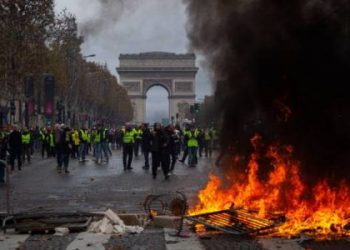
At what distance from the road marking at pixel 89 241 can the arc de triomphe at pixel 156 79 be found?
6809cm

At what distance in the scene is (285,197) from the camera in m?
9.80

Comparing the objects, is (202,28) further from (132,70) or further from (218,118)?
(132,70)

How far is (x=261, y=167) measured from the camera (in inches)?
408

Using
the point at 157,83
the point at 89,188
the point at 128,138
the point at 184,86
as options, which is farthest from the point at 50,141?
the point at 157,83

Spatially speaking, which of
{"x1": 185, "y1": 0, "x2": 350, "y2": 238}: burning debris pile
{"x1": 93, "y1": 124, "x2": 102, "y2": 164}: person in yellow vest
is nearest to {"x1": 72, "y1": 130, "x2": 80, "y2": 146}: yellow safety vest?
{"x1": 93, "y1": 124, "x2": 102, "y2": 164}: person in yellow vest

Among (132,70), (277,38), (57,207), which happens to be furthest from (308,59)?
(132,70)

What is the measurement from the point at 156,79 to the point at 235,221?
321 ft

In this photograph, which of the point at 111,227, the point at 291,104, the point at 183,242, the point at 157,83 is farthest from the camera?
the point at 157,83

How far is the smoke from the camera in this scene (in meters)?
9.73

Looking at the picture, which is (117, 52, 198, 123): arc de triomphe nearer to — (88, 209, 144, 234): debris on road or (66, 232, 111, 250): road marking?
(88, 209, 144, 234): debris on road

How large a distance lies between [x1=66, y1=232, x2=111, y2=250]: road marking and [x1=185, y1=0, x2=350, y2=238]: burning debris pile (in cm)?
184

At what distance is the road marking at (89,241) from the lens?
8.20m

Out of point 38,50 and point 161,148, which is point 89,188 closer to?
point 161,148

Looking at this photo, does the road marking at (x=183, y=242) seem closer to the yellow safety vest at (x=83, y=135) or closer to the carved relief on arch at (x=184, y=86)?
the yellow safety vest at (x=83, y=135)
